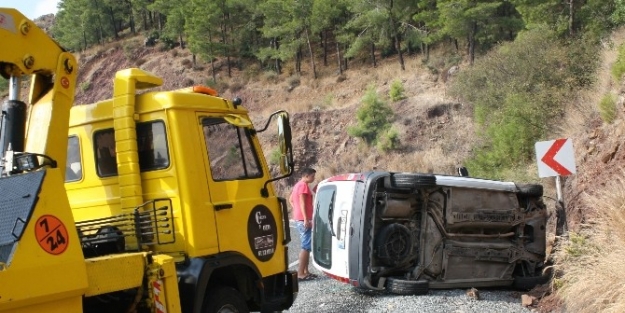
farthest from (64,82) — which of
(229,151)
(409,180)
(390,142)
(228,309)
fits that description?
(390,142)

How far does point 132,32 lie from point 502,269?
59.2 meters

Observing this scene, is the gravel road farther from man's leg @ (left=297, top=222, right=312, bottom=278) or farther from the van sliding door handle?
the van sliding door handle

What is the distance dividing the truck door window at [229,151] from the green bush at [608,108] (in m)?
7.49

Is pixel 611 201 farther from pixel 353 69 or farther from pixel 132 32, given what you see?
pixel 132 32

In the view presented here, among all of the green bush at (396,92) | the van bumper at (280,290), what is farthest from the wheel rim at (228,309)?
the green bush at (396,92)

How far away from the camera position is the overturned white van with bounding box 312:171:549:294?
8219 millimetres

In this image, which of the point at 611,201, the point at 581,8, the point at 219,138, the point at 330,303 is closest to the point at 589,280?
the point at 611,201

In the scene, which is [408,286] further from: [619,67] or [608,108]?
[619,67]

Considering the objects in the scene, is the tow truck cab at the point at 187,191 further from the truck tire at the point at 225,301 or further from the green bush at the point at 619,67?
the green bush at the point at 619,67

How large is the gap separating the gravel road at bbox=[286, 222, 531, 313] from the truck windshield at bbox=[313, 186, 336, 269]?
1.63 ft

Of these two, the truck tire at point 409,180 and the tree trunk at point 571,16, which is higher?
the tree trunk at point 571,16

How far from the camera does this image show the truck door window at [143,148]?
5.98 m

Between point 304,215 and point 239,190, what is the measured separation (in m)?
4.03

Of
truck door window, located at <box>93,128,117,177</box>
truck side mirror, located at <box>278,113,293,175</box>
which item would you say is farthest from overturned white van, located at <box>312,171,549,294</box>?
truck door window, located at <box>93,128,117,177</box>
